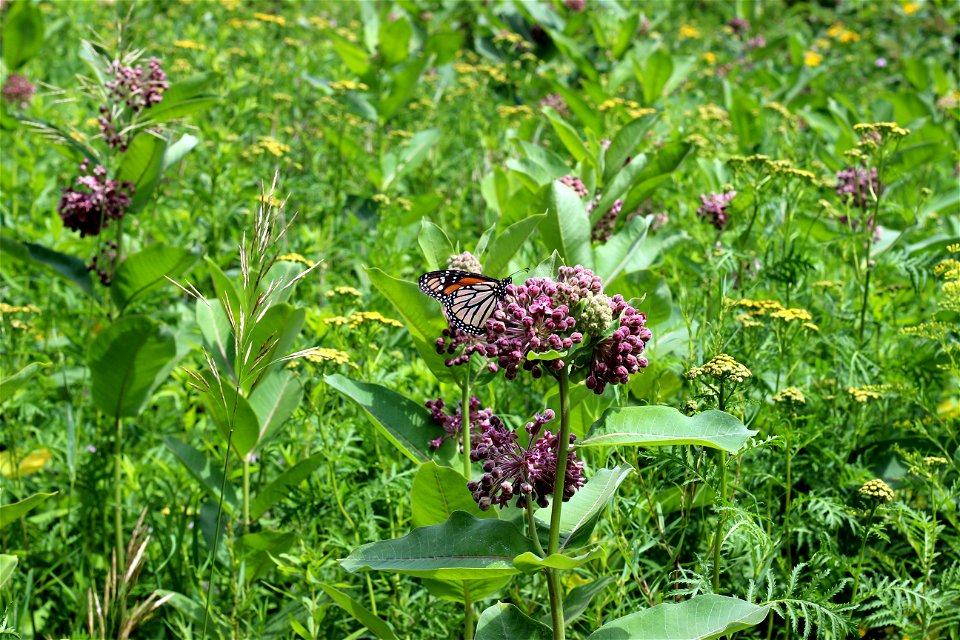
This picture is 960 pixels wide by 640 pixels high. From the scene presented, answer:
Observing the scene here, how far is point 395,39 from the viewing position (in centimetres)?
608

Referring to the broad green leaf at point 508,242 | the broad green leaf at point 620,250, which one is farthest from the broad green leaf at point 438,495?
the broad green leaf at point 620,250

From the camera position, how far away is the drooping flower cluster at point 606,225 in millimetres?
3713

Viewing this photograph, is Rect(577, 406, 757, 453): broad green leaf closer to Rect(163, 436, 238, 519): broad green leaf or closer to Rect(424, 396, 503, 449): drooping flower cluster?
Rect(424, 396, 503, 449): drooping flower cluster

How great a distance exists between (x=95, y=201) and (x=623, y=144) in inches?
79.8

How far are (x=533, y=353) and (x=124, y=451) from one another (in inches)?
93.4

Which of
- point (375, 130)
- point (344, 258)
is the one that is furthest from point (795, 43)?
point (344, 258)

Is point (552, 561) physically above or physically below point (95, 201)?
below

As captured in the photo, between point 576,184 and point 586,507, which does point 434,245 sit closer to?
point 586,507

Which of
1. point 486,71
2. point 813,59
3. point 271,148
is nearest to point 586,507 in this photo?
point 271,148

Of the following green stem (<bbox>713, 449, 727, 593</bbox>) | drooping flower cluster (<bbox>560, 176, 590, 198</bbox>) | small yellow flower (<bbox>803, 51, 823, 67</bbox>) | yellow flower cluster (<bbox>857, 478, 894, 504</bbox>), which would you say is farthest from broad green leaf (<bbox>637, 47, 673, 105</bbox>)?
green stem (<bbox>713, 449, 727, 593</bbox>)

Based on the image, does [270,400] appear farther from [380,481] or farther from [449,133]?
[449,133]

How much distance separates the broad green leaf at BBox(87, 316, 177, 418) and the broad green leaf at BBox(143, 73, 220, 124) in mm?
970

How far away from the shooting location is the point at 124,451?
360 centimetres

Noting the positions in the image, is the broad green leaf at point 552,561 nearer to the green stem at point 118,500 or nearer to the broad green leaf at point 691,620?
the broad green leaf at point 691,620
